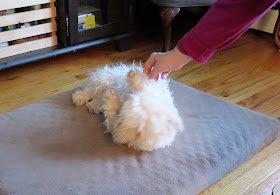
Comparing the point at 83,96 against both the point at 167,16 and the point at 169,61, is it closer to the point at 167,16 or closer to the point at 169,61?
the point at 169,61

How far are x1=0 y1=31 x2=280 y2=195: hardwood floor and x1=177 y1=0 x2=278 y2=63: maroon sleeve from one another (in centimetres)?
55

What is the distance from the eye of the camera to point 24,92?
5.68 feet

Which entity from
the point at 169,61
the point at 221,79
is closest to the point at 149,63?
the point at 169,61

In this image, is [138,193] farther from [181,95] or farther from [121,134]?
[181,95]

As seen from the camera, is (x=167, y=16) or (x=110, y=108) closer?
(x=110, y=108)

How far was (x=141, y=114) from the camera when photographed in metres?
1.16

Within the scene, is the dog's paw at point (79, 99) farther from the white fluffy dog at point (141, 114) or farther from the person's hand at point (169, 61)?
the person's hand at point (169, 61)

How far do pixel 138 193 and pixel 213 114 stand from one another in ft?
1.85

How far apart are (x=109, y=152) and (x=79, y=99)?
356mm

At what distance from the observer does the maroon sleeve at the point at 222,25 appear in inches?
29.7

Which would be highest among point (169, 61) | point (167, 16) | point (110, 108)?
point (169, 61)

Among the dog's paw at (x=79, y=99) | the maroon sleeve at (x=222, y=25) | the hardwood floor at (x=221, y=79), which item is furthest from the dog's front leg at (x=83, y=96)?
the maroon sleeve at (x=222, y=25)

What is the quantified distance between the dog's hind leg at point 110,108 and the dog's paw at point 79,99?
224 mm

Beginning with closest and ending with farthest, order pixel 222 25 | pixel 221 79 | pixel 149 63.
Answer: pixel 222 25 → pixel 149 63 → pixel 221 79
